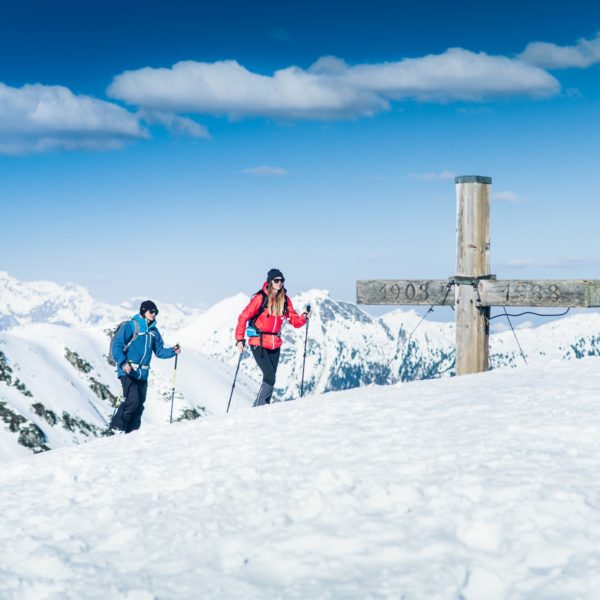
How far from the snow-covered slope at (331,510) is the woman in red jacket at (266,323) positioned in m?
3.98

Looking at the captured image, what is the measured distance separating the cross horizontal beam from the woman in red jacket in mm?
1425

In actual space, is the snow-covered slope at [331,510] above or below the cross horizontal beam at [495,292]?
below

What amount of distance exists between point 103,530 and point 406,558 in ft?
8.12

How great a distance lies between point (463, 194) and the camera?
1270 centimetres

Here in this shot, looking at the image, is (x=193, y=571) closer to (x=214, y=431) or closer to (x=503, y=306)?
(x=214, y=431)

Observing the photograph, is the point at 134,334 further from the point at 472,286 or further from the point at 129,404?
the point at 472,286

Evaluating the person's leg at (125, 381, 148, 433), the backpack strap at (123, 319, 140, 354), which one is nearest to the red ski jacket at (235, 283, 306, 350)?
the backpack strap at (123, 319, 140, 354)

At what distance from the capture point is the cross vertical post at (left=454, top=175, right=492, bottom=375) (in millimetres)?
12609

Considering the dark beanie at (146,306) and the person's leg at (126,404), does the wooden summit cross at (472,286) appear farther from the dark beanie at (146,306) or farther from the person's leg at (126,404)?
the person's leg at (126,404)

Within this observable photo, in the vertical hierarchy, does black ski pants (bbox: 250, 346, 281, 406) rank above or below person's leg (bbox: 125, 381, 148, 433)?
above

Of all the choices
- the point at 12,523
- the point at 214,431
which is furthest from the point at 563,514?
the point at 214,431

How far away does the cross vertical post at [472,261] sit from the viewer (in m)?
12.6

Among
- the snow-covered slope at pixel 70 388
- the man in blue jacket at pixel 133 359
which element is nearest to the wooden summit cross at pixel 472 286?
the man in blue jacket at pixel 133 359

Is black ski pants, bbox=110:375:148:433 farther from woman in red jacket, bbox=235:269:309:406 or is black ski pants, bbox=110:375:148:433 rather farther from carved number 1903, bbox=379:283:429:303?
carved number 1903, bbox=379:283:429:303
